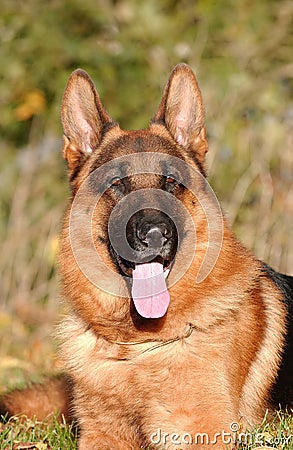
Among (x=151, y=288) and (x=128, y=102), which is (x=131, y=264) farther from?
(x=128, y=102)

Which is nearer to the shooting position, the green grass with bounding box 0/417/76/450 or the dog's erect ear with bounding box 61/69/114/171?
the green grass with bounding box 0/417/76/450

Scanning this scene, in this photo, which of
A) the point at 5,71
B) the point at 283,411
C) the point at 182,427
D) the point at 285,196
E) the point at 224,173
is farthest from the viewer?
the point at 5,71

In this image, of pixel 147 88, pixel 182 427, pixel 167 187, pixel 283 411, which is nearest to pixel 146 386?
pixel 182 427

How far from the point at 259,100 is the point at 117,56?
7.31 ft

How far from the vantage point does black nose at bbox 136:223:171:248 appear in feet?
13.0

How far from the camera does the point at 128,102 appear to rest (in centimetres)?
1012

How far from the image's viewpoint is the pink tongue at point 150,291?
4.11 m

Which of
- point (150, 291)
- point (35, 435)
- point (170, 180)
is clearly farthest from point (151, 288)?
point (35, 435)

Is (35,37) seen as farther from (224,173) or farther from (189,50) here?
(224,173)

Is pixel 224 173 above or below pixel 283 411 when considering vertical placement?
above

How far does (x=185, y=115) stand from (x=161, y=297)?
1.31 m

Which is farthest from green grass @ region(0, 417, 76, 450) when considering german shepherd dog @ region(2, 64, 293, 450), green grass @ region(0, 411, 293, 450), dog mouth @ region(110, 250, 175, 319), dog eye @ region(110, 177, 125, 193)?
dog eye @ region(110, 177, 125, 193)

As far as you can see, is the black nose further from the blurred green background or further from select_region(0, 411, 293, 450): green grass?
the blurred green background

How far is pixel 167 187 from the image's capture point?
4.39m
